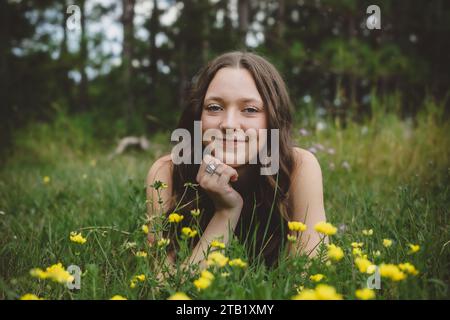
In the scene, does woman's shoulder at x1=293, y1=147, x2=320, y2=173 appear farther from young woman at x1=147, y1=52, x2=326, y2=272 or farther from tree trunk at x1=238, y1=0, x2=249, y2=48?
tree trunk at x1=238, y1=0, x2=249, y2=48

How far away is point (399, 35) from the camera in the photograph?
962cm

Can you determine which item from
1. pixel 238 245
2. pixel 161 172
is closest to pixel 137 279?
pixel 238 245

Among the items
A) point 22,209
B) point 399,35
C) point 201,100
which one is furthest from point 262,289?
point 399,35

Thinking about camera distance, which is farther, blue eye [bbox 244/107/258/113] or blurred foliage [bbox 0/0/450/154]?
blurred foliage [bbox 0/0/450/154]

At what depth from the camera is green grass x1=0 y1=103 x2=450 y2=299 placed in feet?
4.21

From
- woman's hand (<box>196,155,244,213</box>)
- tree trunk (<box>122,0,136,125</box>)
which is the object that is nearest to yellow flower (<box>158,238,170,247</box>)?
woman's hand (<box>196,155,244,213</box>)

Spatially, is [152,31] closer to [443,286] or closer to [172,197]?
[172,197]

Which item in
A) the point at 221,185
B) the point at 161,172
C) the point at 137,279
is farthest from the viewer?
the point at 161,172

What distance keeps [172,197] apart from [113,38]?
7573 millimetres

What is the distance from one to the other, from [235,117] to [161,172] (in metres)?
0.55

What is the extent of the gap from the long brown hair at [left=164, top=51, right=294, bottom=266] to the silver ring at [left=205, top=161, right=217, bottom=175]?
0.67 ft

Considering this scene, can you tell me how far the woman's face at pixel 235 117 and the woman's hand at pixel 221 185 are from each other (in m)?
0.07

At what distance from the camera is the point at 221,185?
69.9 inches

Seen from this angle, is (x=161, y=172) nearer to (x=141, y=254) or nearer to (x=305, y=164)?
(x=305, y=164)
